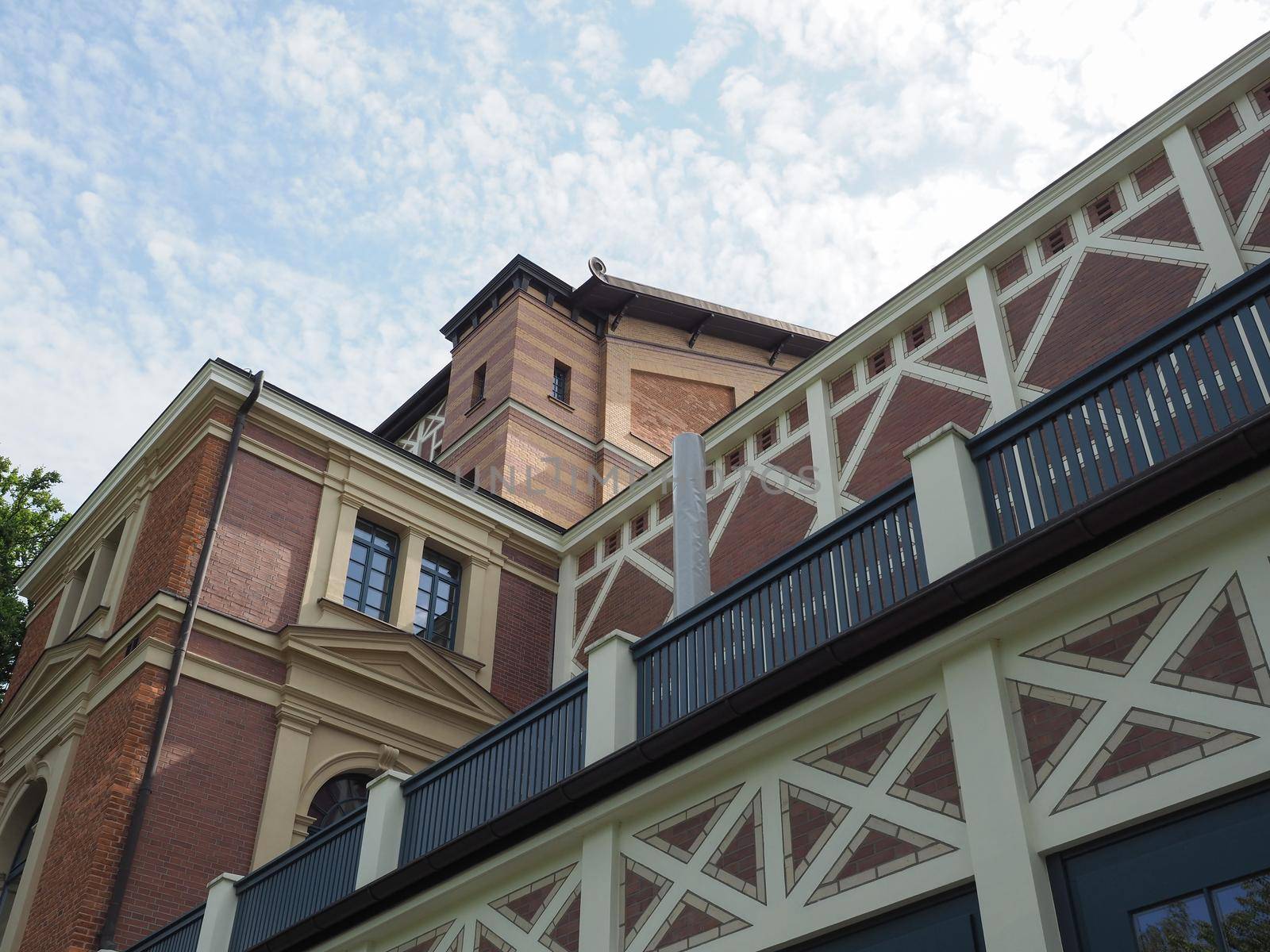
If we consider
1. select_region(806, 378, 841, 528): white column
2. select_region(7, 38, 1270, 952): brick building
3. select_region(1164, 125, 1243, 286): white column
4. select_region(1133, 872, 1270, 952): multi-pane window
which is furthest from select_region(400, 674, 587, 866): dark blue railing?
select_region(1164, 125, 1243, 286): white column

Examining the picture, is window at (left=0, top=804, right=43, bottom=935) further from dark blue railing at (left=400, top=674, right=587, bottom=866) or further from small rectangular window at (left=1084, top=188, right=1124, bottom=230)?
small rectangular window at (left=1084, top=188, right=1124, bottom=230)

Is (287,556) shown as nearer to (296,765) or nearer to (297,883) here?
(296,765)

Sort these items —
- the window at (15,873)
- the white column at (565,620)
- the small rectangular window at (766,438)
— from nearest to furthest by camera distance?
the window at (15,873) < the small rectangular window at (766,438) < the white column at (565,620)

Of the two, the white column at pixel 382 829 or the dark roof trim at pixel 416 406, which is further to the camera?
the dark roof trim at pixel 416 406

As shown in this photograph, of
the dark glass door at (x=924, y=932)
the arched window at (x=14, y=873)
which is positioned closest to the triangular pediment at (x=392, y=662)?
the arched window at (x=14, y=873)

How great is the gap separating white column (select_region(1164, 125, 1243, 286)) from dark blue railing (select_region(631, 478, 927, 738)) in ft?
18.6

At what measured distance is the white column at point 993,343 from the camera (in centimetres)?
1384

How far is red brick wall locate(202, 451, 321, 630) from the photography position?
52.9ft

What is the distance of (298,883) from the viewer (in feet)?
38.0

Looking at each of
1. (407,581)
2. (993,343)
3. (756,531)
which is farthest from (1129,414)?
(407,581)

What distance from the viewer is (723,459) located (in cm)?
1795

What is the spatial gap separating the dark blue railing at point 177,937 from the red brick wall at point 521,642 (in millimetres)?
6260

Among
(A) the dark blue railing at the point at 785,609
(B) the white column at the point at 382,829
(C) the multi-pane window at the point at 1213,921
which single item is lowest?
(C) the multi-pane window at the point at 1213,921

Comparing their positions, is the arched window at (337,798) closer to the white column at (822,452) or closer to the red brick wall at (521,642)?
the red brick wall at (521,642)
